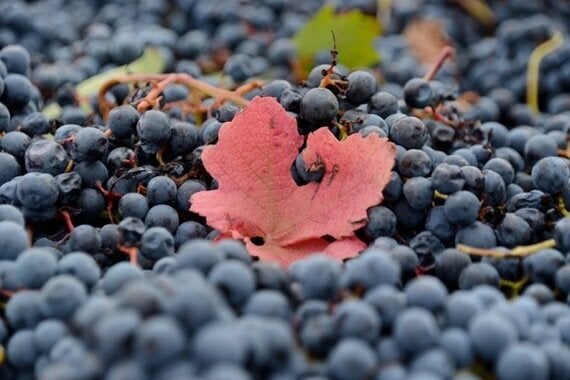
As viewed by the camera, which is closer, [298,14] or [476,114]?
[476,114]

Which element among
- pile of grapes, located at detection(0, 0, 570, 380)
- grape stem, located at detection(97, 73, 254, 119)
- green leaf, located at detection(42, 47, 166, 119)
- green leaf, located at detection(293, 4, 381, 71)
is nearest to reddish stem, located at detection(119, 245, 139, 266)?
pile of grapes, located at detection(0, 0, 570, 380)

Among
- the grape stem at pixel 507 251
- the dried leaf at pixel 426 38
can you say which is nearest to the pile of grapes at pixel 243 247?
the grape stem at pixel 507 251

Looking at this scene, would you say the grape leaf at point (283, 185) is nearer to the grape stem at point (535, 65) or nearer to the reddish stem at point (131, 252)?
the reddish stem at point (131, 252)

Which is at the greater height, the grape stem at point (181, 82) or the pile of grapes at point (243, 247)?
the grape stem at point (181, 82)

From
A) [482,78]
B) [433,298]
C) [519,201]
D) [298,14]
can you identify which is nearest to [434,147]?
[519,201]

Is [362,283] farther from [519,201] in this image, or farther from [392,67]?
[392,67]

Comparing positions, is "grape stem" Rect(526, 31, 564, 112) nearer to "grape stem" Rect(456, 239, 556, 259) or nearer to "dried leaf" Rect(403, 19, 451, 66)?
"dried leaf" Rect(403, 19, 451, 66)
